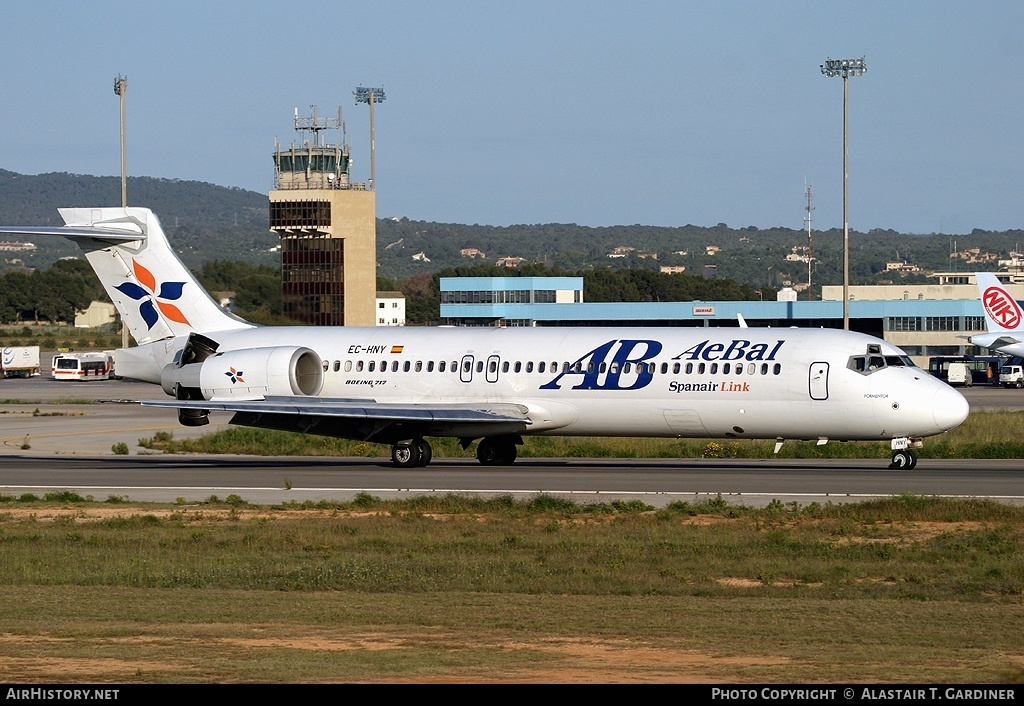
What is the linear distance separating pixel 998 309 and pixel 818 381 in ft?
195

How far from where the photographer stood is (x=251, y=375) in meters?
37.5

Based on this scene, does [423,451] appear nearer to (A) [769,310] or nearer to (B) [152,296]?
(B) [152,296]

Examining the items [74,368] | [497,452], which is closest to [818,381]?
[497,452]

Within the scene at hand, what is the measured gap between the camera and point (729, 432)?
113ft

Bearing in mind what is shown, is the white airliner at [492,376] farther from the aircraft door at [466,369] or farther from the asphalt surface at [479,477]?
the asphalt surface at [479,477]

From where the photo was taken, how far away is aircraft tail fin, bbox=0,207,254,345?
40.0m

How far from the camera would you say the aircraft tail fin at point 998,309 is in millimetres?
87812

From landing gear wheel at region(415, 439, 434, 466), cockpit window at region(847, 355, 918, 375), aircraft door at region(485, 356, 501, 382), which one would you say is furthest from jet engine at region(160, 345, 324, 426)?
cockpit window at region(847, 355, 918, 375)

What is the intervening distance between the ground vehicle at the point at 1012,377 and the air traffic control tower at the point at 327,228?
158 ft

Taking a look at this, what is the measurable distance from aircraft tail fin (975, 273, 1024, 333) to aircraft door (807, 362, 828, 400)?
5821 centimetres

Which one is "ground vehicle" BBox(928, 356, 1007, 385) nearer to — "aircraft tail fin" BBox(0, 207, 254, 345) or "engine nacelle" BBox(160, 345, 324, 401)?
"engine nacelle" BBox(160, 345, 324, 401)

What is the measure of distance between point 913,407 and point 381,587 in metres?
18.0
